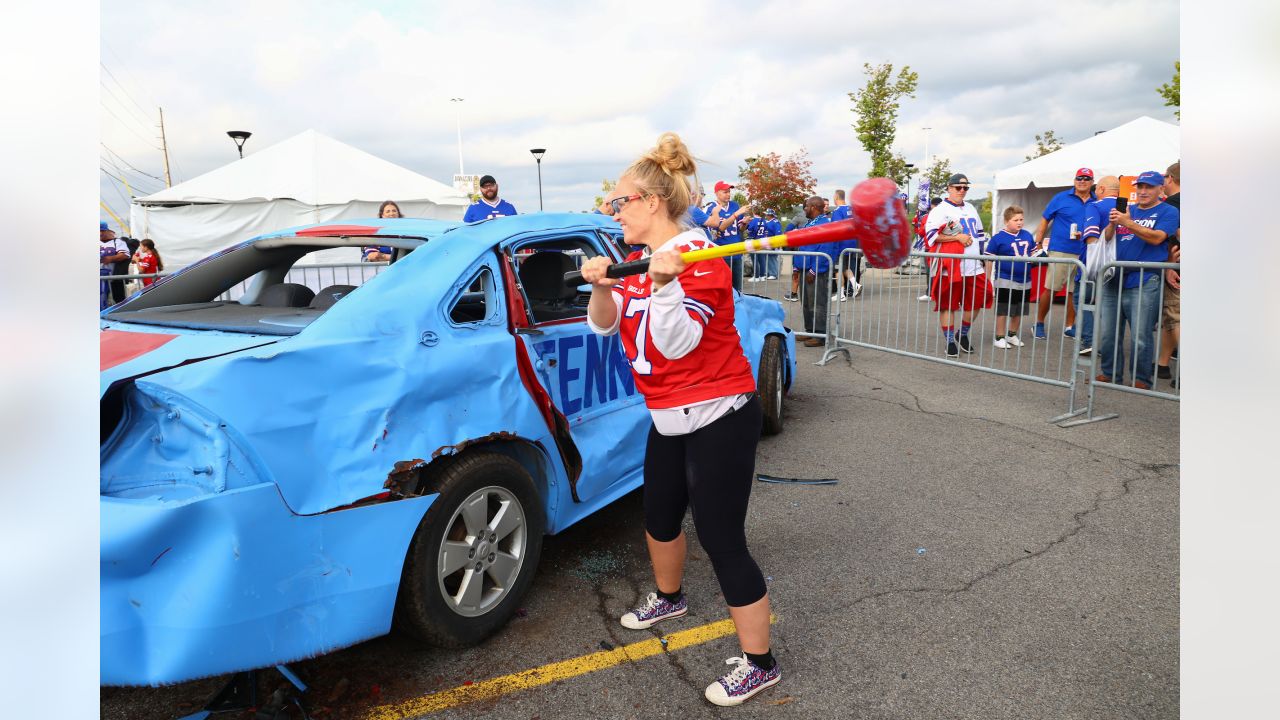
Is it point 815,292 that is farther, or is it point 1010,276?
point 815,292

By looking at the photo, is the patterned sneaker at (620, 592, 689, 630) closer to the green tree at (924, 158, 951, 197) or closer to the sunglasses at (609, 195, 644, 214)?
the sunglasses at (609, 195, 644, 214)

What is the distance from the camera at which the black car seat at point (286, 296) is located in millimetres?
3455

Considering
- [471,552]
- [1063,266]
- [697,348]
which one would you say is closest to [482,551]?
[471,552]

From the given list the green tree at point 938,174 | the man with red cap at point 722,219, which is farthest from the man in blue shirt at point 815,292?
the green tree at point 938,174

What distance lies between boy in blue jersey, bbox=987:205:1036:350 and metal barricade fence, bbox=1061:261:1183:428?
1.53m

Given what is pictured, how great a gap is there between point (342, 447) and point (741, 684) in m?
1.50

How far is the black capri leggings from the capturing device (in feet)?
8.39

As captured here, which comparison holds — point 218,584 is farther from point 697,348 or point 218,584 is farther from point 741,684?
point 741,684

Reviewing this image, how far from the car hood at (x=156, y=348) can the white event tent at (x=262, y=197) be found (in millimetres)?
16213

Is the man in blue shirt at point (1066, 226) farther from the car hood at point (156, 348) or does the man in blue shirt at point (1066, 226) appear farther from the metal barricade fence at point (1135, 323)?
the car hood at point (156, 348)

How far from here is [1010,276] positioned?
8531 millimetres

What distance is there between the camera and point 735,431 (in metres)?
2.56
